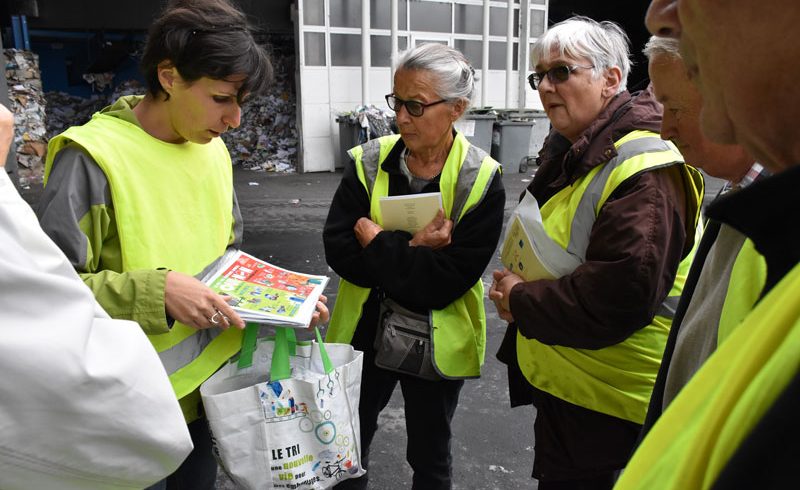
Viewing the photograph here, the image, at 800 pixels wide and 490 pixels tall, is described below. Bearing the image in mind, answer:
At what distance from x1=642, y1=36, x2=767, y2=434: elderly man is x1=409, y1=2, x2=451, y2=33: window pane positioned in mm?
11080

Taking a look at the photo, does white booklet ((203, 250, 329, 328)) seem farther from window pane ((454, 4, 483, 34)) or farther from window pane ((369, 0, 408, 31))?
window pane ((454, 4, 483, 34))

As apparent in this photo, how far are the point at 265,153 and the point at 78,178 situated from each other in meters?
11.6

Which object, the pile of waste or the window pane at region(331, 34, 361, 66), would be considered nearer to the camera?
the pile of waste

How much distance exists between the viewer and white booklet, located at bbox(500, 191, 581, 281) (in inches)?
74.0

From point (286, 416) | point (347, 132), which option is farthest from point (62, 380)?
point (347, 132)

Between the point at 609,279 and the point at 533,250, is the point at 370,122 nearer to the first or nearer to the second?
the point at 533,250

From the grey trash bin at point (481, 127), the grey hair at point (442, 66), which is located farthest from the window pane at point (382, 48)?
the grey hair at point (442, 66)

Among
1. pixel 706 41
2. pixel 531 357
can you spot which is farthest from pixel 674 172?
pixel 706 41

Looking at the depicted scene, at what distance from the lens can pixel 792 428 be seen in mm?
417

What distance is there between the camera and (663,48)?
1.53 m

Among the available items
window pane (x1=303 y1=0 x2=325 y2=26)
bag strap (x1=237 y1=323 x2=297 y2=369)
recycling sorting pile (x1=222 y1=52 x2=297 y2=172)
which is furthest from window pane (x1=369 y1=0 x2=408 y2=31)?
bag strap (x1=237 y1=323 x2=297 y2=369)

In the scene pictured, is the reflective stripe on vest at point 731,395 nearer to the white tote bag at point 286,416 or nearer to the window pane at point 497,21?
the white tote bag at point 286,416

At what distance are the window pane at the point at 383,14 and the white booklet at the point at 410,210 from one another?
33.6 feet

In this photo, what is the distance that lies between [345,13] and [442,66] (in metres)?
9.91
